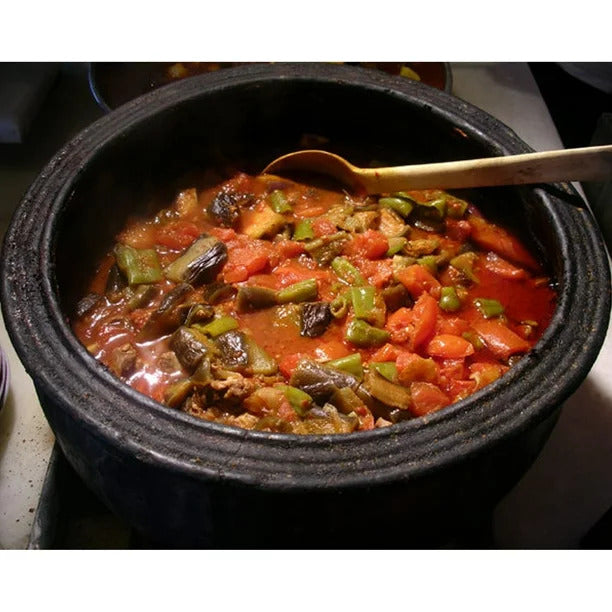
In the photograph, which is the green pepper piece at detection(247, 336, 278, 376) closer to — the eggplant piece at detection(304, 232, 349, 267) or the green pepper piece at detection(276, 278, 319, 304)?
the green pepper piece at detection(276, 278, 319, 304)

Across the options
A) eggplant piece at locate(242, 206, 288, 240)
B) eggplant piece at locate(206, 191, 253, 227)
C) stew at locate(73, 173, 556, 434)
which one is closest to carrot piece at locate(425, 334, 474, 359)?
stew at locate(73, 173, 556, 434)

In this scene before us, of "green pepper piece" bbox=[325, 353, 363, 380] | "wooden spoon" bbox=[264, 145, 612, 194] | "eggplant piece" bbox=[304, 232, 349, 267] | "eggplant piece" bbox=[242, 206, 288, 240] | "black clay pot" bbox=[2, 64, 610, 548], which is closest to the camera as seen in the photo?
"black clay pot" bbox=[2, 64, 610, 548]

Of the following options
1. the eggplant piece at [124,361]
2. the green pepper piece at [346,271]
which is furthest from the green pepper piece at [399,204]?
the eggplant piece at [124,361]

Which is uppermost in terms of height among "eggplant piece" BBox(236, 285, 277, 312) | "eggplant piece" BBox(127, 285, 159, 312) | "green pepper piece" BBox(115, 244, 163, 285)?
"eggplant piece" BBox(236, 285, 277, 312)

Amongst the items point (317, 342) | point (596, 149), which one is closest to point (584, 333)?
point (596, 149)

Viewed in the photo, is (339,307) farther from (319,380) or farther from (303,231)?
(303,231)

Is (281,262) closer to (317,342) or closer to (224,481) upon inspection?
(317,342)
